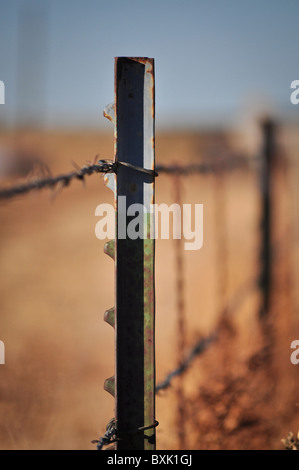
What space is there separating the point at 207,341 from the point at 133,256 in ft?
5.95

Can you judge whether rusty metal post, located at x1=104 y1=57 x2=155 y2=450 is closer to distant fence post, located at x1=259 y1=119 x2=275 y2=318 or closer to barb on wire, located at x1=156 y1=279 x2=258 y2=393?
barb on wire, located at x1=156 y1=279 x2=258 y2=393

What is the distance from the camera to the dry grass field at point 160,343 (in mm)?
2422

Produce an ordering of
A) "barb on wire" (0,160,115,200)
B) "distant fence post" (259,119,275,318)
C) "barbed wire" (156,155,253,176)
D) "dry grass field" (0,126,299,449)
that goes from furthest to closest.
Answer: "distant fence post" (259,119,275,318)
"dry grass field" (0,126,299,449)
"barbed wire" (156,155,253,176)
"barb on wire" (0,160,115,200)

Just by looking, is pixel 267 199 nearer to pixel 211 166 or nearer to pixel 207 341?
pixel 211 166

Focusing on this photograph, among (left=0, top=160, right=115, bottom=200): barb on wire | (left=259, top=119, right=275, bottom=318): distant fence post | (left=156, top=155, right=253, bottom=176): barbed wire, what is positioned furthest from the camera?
(left=259, top=119, right=275, bottom=318): distant fence post

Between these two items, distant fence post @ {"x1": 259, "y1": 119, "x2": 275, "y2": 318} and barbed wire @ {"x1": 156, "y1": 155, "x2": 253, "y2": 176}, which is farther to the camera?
distant fence post @ {"x1": 259, "y1": 119, "x2": 275, "y2": 318}

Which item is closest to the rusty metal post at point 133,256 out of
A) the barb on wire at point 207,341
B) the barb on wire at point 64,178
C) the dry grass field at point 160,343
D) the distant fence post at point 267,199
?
the barb on wire at point 64,178

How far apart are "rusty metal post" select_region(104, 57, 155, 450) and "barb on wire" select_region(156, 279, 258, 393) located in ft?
1.08

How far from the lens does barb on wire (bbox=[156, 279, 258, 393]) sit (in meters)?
1.73

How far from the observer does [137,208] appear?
4.30 feet

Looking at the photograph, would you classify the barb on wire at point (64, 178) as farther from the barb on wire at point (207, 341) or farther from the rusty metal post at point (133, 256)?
the barb on wire at point (207, 341)

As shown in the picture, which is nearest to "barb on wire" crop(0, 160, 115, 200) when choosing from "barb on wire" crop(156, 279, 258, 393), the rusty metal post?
the rusty metal post

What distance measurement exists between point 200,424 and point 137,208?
4.83 feet

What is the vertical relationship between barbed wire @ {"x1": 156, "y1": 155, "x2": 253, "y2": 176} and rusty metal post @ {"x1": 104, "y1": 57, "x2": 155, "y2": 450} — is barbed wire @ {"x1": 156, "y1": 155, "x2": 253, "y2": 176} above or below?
above
